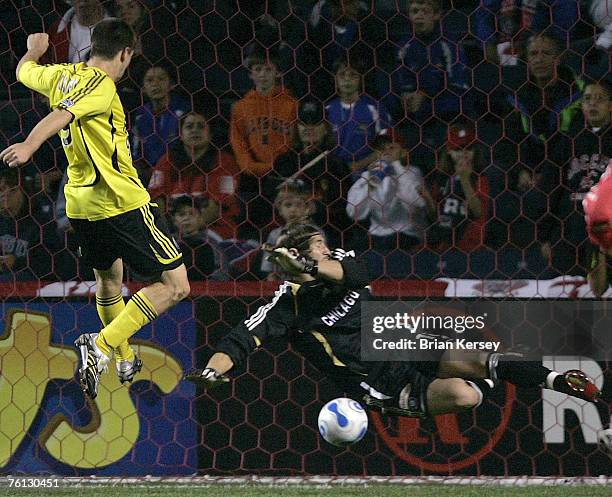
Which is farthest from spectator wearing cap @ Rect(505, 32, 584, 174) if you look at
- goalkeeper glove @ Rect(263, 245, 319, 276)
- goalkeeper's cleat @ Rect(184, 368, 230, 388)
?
goalkeeper's cleat @ Rect(184, 368, 230, 388)

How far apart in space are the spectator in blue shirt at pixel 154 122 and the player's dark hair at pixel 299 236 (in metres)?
0.80

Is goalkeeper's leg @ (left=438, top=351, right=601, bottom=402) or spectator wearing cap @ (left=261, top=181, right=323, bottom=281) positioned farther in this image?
spectator wearing cap @ (left=261, top=181, right=323, bottom=281)

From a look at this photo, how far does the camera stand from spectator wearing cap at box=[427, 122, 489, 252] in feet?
18.3

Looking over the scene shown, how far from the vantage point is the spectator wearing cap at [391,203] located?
5.60m

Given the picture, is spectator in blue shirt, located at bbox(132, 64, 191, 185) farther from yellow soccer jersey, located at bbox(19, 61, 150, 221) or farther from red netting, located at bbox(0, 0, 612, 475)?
yellow soccer jersey, located at bbox(19, 61, 150, 221)

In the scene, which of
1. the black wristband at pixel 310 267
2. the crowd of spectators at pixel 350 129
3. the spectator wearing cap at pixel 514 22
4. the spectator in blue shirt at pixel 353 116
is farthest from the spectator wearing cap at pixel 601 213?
the spectator wearing cap at pixel 514 22

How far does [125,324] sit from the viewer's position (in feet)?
15.8

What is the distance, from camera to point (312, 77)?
603 centimetres

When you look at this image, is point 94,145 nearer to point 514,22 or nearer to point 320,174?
point 320,174

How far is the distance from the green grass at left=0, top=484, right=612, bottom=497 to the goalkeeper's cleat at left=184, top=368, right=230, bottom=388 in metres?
0.44

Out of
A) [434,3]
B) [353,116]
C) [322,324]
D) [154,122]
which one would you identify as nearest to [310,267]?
[322,324]

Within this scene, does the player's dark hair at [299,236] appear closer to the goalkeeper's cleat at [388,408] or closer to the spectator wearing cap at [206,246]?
the spectator wearing cap at [206,246]

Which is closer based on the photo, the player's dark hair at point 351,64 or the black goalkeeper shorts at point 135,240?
the black goalkeeper shorts at point 135,240

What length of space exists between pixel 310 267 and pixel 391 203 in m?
0.74
